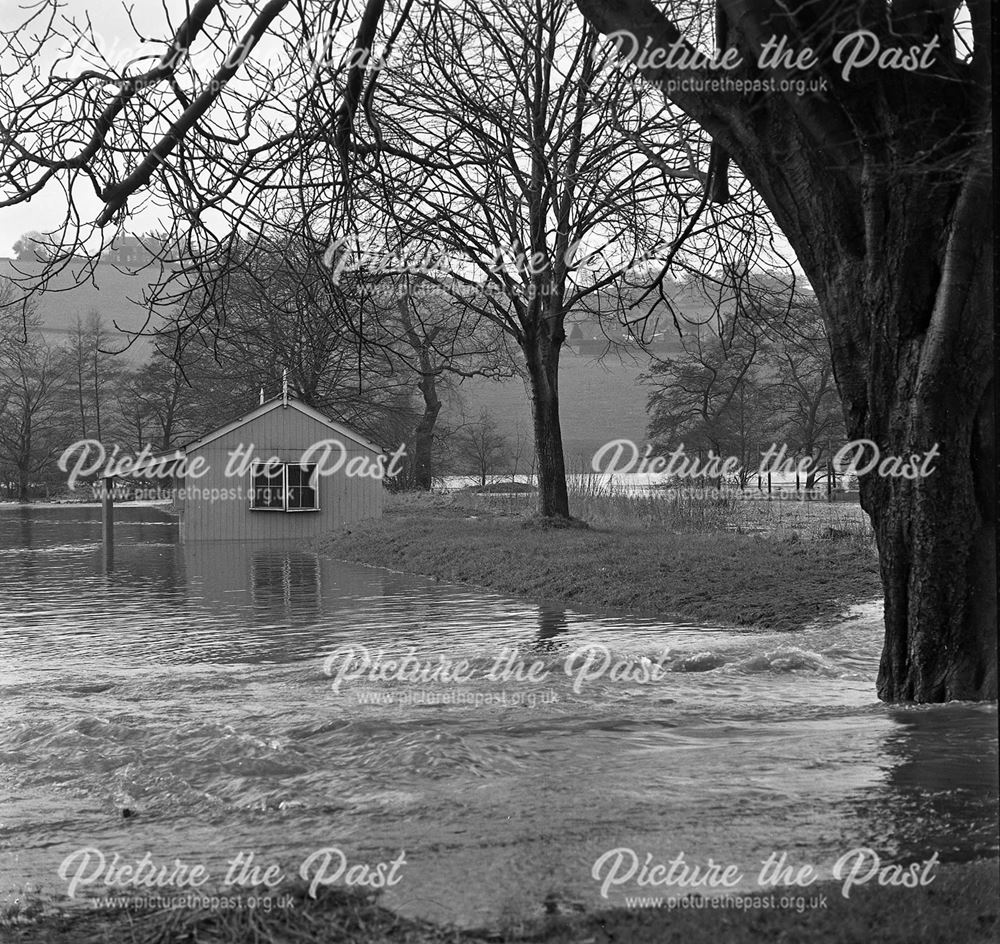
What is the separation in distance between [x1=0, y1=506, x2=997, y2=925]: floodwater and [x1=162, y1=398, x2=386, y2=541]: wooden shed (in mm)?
20629

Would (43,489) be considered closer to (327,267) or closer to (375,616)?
(375,616)

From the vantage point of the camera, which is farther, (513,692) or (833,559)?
(833,559)

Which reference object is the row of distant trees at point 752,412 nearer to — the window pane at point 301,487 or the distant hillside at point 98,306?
the window pane at point 301,487

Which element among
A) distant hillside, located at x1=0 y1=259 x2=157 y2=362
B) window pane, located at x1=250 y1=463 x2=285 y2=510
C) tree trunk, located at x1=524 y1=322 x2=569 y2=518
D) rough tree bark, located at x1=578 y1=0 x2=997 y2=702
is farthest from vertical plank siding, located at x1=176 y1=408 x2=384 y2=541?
distant hillside, located at x1=0 y1=259 x2=157 y2=362

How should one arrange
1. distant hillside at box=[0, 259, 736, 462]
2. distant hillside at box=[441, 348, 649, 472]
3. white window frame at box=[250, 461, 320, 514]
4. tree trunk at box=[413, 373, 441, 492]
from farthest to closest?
distant hillside at box=[441, 348, 649, 472], distant hillside at box=[0, 259, 736, 462], tree trunk at box=[413, 373, 441, 492], white window frame at box=[250, 461, 320, 514]

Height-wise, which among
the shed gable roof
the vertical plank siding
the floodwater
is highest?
the shed gable roof

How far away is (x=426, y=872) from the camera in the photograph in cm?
443

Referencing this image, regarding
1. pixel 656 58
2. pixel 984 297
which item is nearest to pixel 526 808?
pixel 984 297

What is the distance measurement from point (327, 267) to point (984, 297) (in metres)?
5.72

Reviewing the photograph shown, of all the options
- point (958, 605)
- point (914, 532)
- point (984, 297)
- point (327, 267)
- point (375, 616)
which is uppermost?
point (327, 267)

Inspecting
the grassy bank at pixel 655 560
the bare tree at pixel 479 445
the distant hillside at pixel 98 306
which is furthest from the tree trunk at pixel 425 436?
the distant hillside at pixel 98 306

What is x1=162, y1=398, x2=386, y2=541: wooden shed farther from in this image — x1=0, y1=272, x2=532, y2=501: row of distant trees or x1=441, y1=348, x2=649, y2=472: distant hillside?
x1=441, y1=348, x2=649, y2=472: distant hillside

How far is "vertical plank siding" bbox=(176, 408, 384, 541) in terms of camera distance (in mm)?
32594

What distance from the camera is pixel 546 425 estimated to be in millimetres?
24875
